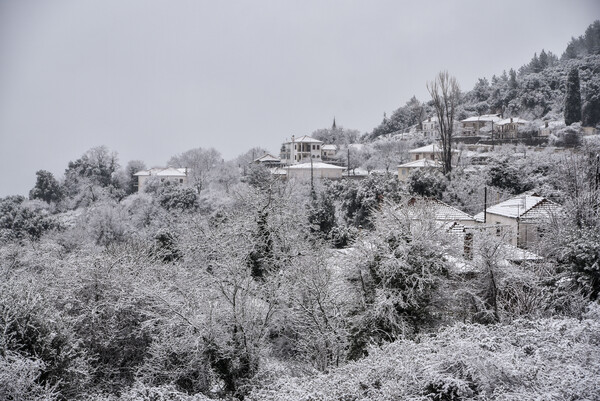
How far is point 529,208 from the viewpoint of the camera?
1748cm

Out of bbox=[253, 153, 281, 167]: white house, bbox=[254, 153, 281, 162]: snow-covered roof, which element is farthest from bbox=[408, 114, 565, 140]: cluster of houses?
bbox=[254, 153, 281, 162]: snow-covered roof

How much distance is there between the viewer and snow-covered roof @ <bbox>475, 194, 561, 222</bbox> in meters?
17.0

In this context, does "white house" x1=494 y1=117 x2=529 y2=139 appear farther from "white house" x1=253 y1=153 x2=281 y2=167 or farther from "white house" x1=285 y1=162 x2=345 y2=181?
"white house" x1=253 y1=153 x2=281 y2=167

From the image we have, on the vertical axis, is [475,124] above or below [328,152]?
above

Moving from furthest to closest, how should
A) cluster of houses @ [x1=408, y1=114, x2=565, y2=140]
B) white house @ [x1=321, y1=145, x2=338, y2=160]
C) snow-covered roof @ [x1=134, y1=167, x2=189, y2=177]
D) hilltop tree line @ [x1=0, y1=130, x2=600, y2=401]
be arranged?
white house @ [x1=321, y1=145, x2=338, y2=160] < cluster of houses @ [x1=408, y1=114, x2=565, y2=140] < snow-covered roof @ [x1=134, y1=167, x2=189, y2=177] < hilltop tree line @ [x1=0, y1=130, x2=600, y2=401]

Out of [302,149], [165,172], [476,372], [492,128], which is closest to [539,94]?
[492,128]

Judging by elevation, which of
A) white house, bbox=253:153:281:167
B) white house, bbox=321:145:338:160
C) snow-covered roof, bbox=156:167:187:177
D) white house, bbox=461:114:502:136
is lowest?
snow-covered roof, bbox=156:167:187:177

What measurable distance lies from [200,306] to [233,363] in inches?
60.2

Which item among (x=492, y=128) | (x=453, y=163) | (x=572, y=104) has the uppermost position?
(x=572, y=104)

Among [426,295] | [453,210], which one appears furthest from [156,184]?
[426,295]

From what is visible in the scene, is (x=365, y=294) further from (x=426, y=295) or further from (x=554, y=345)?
(x=554, y=345)

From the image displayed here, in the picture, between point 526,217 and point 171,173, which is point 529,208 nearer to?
point 526,217

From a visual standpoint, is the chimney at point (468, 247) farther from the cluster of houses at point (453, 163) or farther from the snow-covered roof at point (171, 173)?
the snow-covered roof at point (171, 173)

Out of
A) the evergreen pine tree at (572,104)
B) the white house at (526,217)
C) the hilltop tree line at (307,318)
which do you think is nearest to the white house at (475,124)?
the evergreen pine tree at (572,104)
